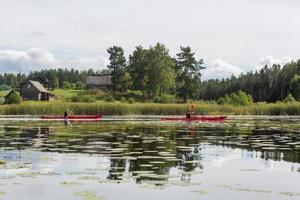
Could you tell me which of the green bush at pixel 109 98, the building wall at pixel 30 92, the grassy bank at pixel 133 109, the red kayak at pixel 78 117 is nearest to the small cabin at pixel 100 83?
the building wall at pixel 30 92

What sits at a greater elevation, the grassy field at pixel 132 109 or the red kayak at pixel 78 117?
the grassy field at pixel 132 109

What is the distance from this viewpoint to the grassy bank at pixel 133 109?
6047cm

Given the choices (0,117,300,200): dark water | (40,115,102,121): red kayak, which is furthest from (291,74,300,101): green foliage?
(0,117,300,200): dark water

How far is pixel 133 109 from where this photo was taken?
62.9 m

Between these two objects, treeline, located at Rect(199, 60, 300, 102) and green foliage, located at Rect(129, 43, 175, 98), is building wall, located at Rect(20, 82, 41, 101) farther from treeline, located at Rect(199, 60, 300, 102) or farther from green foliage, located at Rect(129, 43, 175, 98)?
treeline, located at Rect(199, 60, 300, 102)

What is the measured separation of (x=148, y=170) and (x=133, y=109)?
45230 mm

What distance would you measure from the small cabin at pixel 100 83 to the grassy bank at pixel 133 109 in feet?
222

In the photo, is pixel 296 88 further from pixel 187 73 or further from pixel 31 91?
pixel 31 91

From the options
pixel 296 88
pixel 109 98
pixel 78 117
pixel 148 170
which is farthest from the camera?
pixel 296 88

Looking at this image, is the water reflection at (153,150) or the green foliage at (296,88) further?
the green foliage at (296,88)

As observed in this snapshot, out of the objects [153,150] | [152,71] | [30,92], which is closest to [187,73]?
[152,71]

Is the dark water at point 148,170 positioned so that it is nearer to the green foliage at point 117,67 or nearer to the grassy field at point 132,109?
the grassy field at point 132,109

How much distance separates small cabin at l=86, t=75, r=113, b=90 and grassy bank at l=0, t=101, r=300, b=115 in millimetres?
67633

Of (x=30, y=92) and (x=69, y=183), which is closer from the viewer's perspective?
(x=69, y=183)
